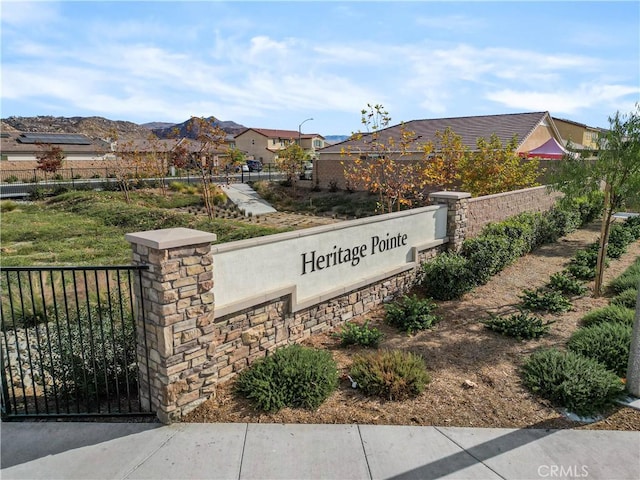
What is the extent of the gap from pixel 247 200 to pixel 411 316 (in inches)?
817

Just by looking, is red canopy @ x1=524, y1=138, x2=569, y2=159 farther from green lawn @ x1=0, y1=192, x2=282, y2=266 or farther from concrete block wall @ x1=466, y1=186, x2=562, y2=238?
green lawn @ x1=0, y1=192, x2=282, y2=266

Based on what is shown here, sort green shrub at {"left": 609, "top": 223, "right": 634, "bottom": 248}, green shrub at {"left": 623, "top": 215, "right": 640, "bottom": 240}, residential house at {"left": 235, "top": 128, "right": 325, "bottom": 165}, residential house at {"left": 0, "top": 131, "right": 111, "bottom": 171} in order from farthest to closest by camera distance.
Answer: residential house at {"left": 235, "top": 128, "right": 325, "bottom": 165}
residential house at {"left": 0, "top": 131, "right": 111, "bottom": 171}
green shrub at {"left": 623, "top": 215, "right": 640, "bottom": 240}
green shrub at {"left": 609, "top": 223, "right": 634, "bottom": 248}

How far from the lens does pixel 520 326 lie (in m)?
6.95

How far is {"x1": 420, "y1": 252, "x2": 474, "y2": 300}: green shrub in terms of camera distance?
8.75 m

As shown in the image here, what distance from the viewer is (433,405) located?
5.15 meters

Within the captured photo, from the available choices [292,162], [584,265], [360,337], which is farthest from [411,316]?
[292,162]

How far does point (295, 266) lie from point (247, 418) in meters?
2.37

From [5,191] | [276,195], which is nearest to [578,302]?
[276,195]

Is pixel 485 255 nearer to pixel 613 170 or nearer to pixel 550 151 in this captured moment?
pixel 613 170

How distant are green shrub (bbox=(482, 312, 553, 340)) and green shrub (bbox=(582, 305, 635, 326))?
0.68 meters

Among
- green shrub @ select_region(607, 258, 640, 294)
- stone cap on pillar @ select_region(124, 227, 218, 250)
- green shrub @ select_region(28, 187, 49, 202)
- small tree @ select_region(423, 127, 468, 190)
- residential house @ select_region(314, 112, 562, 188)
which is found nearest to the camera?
stone cap on pillar @ select_region(124, 227, 218, 250)

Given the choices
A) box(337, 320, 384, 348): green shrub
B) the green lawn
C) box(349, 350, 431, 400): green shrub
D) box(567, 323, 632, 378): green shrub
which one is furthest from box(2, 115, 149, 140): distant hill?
box(567, 323, 632, 378): green shrub

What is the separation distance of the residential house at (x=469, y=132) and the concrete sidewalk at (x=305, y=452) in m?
21.6

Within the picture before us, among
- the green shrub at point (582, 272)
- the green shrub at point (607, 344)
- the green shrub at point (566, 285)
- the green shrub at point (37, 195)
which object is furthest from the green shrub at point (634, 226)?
the green shrub at point (37, 195)
